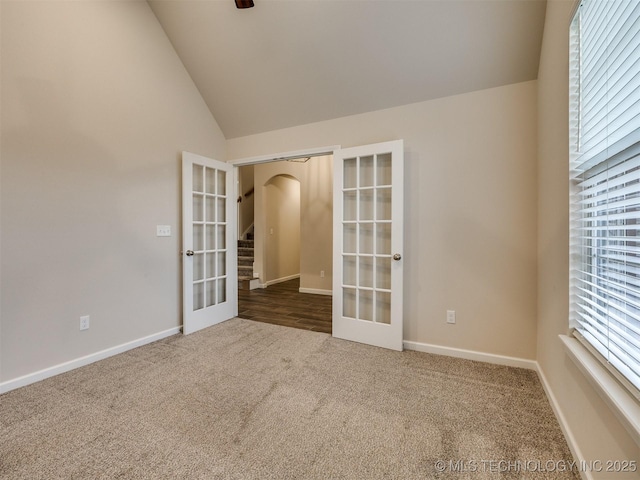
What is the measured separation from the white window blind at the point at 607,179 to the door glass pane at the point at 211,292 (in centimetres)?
344

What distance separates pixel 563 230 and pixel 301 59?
2631mm

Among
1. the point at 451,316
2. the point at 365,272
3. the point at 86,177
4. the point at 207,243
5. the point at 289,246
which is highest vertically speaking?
the point at 86,177

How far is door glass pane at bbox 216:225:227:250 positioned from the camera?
371cm

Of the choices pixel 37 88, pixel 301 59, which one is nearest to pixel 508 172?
pixel 301 59

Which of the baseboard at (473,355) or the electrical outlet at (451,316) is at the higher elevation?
the electrical outlet at (451,316)

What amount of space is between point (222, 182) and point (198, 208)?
0.53 metres

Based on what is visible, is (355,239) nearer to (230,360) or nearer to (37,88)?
(230,360)

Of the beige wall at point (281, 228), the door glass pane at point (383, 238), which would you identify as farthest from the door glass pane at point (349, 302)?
the beige wall at point (281, 228)

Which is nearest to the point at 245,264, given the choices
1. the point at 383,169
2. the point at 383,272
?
the point at 383,272

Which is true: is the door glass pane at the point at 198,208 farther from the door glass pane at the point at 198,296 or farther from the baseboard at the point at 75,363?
the baseboard at the point at 75,363

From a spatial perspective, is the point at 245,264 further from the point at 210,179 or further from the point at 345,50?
the point at 345,50

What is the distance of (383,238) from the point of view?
295 centimetres

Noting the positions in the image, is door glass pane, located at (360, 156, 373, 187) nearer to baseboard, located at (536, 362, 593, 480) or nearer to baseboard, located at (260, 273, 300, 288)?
baseboard, located at (536, 362, 593, 480)

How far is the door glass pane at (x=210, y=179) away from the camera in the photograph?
355 centimetres
